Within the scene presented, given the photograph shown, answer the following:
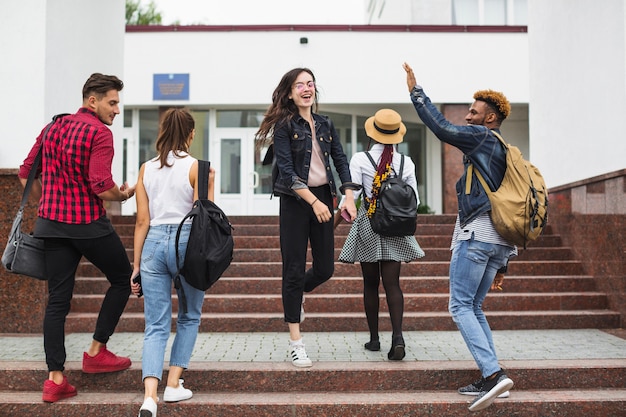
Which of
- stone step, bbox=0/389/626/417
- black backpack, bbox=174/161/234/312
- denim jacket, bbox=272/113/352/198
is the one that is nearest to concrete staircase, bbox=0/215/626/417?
stone step, bbox=0/389/626/417

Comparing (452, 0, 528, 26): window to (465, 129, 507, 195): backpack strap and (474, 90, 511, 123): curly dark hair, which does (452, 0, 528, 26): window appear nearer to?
(474, 90, 511, 123): curly dark hair

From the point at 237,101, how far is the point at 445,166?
5183 millimetres

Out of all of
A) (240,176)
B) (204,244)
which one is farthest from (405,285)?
(240,176)

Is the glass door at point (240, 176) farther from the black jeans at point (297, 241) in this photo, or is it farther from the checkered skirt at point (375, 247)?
the black jeans at point (297, 241)

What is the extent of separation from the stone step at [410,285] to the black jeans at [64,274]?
9.23 ft

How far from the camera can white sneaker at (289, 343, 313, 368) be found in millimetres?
4895

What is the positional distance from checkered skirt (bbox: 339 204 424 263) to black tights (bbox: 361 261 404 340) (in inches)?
3.7

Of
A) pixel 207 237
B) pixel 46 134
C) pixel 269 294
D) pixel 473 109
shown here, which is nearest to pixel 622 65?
pixel 473 109

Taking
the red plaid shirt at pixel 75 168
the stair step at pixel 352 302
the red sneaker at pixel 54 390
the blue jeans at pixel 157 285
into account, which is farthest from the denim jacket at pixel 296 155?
the stair step at pixel 352 302

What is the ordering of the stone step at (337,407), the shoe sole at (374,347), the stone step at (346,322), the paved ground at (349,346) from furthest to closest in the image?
the stone step at (346,322)
the shoe sole at (374,347)
the paved ground at (349,346)
the stone step at (337,407)

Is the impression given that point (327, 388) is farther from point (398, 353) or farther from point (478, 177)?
point (478, 177)

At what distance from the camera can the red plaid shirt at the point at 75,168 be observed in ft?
14.1

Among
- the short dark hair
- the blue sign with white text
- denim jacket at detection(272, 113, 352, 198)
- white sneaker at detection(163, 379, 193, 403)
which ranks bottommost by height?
white sneaker at detection(163, 379, 193, 403)

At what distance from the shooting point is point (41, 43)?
6711 millimetres
